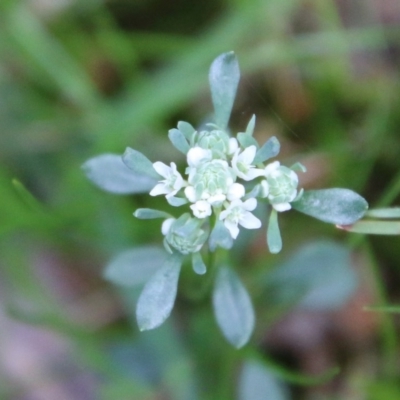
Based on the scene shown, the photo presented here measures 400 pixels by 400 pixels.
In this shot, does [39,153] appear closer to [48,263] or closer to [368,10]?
[48,263]

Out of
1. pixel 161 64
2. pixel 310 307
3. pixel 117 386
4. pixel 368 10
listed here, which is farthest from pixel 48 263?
pixel 368 10

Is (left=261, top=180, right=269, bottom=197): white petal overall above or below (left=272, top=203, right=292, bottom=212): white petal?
above

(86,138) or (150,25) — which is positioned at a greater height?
(150,25)

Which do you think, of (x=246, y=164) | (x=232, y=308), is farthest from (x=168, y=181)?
(x=232, y=308)

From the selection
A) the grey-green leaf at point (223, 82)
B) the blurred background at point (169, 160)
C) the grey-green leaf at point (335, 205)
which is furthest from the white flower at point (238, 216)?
the blurred background at point (169, 160)

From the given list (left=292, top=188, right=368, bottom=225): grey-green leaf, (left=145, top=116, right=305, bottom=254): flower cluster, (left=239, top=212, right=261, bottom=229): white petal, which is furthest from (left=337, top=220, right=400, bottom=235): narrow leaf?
(left=239, top=212, right=261, bottom=229): white petal

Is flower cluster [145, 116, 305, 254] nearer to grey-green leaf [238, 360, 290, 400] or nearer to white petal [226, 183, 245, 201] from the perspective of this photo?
white petal [226, 183, 245, 201]
